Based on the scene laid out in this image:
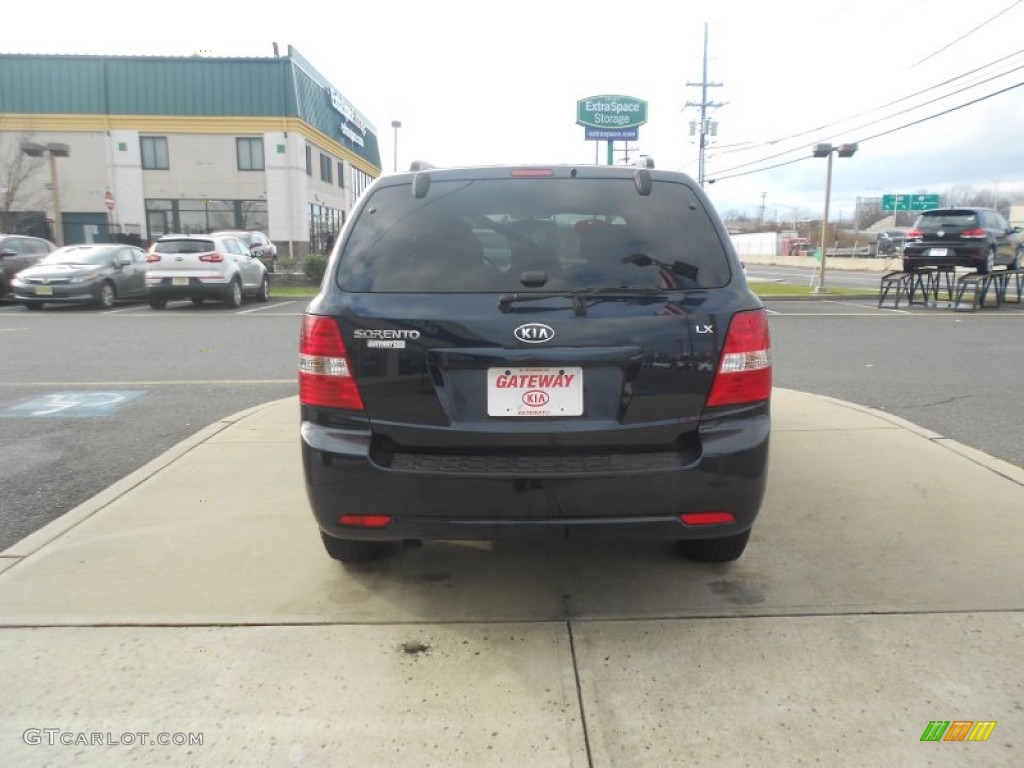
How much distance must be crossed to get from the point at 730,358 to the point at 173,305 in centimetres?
1810

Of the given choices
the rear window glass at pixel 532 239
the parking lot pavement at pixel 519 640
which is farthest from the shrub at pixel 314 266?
the rear window glass at pixel 532 239

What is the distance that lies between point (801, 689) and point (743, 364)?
1.17 metres

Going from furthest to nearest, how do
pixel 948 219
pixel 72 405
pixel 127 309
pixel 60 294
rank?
pixel 948 219, pixel 127 309, pixel 60 294, pixel 72 405

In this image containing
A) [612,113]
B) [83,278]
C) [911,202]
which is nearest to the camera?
[83,278]

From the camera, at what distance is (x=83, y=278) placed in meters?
16.3

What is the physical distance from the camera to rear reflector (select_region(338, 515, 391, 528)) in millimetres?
2854

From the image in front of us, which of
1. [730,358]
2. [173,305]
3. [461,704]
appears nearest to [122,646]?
[461,704]

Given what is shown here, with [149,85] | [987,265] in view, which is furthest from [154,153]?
[987,265]

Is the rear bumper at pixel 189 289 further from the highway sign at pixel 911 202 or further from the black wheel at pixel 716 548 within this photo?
the highway sign at pixel 911 202

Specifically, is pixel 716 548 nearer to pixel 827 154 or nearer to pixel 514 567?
pixel 514 567

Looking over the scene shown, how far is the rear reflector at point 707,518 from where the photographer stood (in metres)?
2.83

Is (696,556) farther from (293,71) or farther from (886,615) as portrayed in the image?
(293,71)

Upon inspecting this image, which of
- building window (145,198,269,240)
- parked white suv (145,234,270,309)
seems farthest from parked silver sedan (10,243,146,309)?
building window (145,198,269,240)

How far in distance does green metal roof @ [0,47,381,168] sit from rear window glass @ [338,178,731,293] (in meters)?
33.6
